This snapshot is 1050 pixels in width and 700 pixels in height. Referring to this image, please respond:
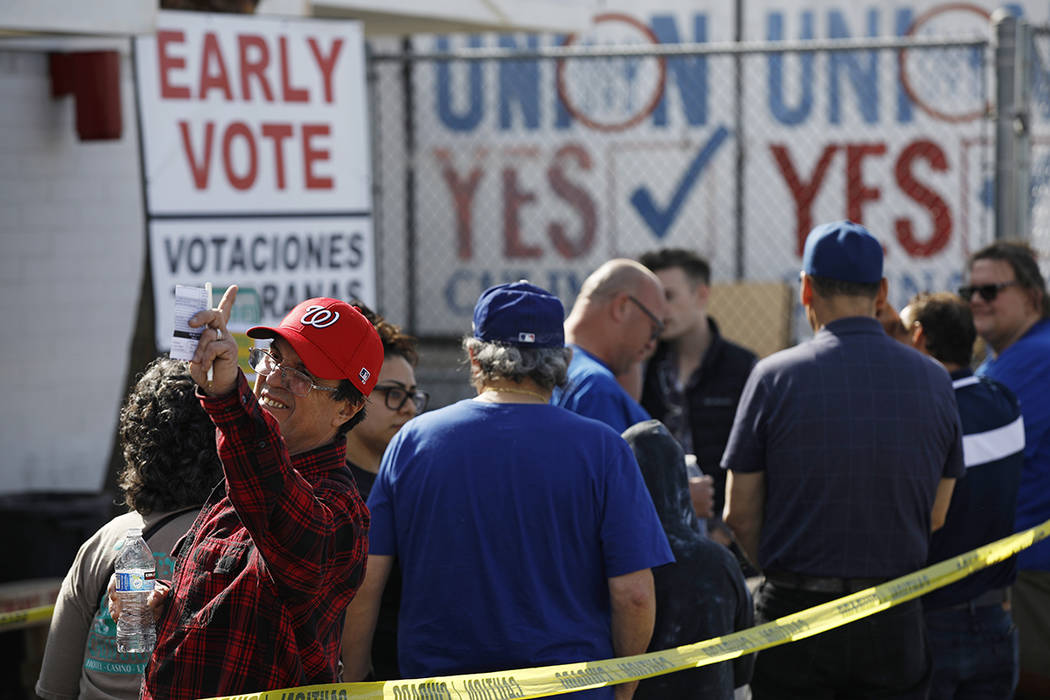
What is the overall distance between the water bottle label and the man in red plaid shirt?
11 cm

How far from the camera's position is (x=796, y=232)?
10453mm

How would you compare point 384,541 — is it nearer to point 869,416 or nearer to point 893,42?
point 869,416

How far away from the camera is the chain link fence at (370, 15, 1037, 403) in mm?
10211

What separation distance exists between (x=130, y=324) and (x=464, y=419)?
16.9 ft

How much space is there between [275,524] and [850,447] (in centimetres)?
203

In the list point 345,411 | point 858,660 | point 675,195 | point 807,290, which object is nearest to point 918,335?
point 807,290

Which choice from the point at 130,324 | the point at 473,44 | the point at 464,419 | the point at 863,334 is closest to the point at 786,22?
the point at 473,44

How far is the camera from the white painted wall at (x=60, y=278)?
23.4ft

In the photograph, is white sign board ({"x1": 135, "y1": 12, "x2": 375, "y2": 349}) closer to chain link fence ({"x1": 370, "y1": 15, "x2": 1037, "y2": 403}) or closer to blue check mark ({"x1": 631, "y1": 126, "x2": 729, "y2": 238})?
chain link fence ({"x1": 370, "y1": 15, "x2": 1037, "y2": 403})

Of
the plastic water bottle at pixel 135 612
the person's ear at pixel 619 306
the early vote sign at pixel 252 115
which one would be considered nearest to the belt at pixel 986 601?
the person's ear at pixel 619 306

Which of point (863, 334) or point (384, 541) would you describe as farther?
point (863, 334)

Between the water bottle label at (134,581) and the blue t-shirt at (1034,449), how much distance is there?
3.21 metres

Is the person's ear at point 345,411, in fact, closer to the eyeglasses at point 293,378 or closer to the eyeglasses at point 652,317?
the eyeglasses at point 293,378

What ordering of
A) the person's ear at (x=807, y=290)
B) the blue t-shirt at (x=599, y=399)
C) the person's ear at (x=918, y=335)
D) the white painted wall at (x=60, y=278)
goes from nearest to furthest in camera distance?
the blue t-shirt at (x=599, y=399) → the person's ear at (x=807, y=290) → the person's ear at (x=918, y=335) → the white painted wall at (x=60, y=278)
